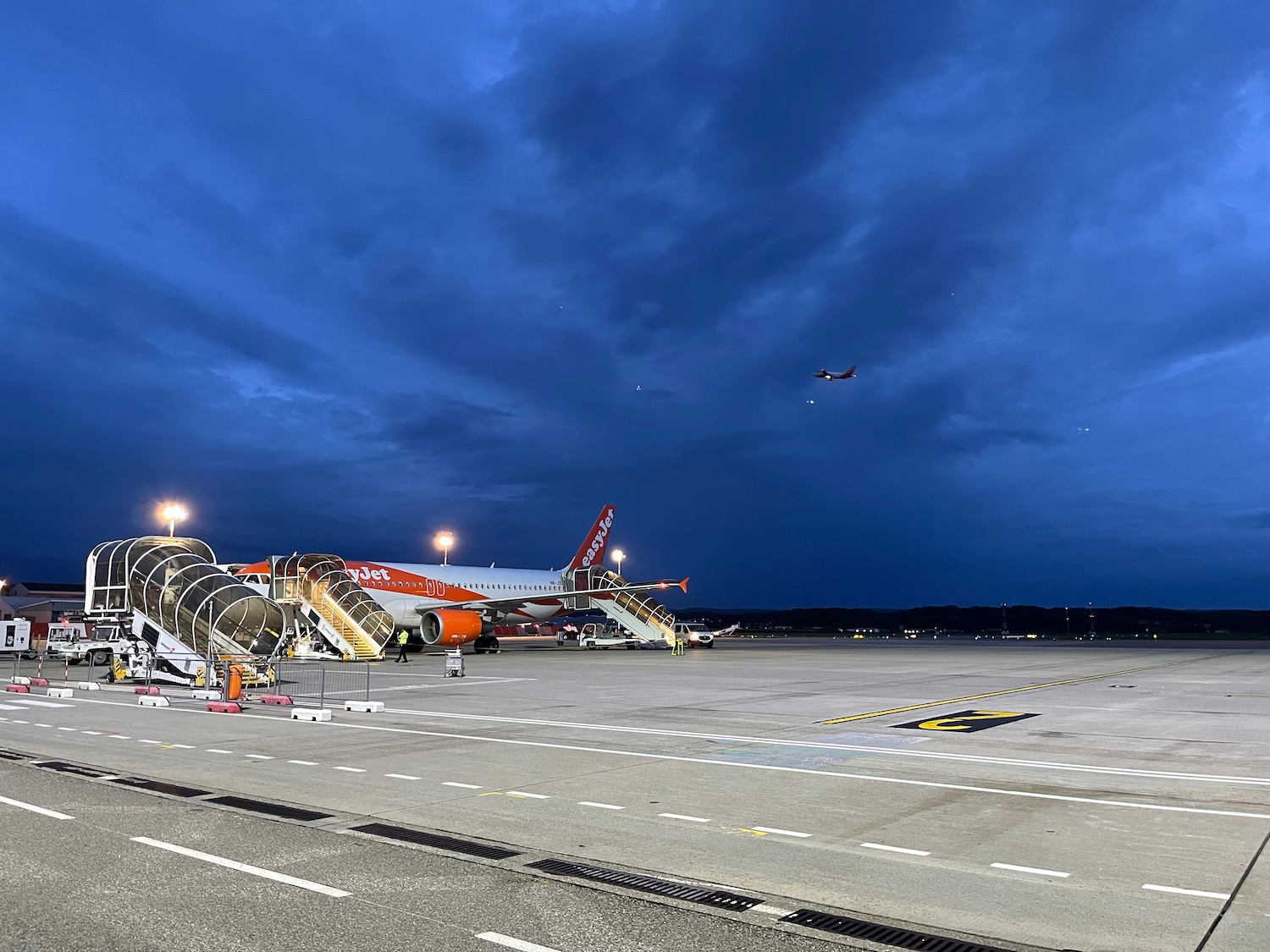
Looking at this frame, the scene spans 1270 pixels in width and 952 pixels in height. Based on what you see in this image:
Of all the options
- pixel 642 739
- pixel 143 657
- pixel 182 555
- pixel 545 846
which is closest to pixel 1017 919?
pixel 545 846

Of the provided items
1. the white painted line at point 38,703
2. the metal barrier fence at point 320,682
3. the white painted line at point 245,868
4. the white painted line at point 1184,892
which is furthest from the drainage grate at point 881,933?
the white painted line at point 38,703

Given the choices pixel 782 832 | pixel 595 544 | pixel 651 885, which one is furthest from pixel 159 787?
pixel 595 544

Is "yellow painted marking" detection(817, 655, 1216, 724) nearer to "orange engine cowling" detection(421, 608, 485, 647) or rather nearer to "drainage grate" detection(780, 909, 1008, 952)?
"drainage grate" detection(780, 909, 1008, 952)

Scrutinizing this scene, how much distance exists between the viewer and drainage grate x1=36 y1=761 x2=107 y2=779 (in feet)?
38.0

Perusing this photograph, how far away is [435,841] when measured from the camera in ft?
26.7

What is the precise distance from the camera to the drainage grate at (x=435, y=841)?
773 centimetres

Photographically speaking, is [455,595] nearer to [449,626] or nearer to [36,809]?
[449,626]

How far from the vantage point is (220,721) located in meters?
17.5

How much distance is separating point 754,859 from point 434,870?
2612 mm

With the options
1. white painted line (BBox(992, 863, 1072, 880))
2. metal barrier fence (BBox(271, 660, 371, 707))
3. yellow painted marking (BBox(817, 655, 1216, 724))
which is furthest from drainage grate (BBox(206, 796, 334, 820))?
yellow painted marking (BBox(817, 655, 1216, 724))

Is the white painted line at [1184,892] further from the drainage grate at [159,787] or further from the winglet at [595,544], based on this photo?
the winglet at [595,544]

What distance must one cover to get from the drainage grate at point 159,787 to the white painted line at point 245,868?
7.22 feet

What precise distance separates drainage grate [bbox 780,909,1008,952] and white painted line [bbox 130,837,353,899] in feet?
10.6

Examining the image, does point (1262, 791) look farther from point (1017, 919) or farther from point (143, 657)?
point (143, 657)
